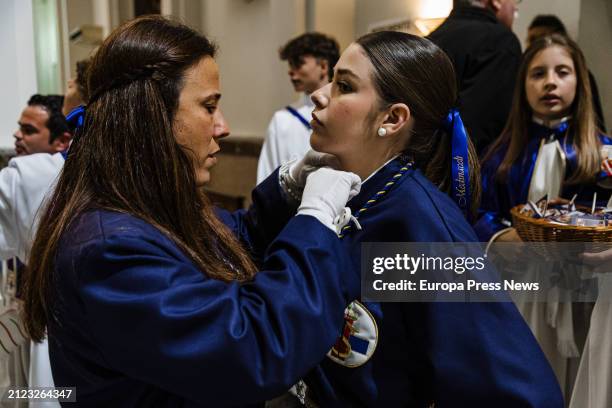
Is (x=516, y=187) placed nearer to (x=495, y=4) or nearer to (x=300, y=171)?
(x=495, y=4)

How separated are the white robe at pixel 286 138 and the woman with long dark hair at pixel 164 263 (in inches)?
72.1

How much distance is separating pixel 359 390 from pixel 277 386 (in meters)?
0.25

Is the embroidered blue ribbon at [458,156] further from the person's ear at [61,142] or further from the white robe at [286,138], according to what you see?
the white robe at [286,138]

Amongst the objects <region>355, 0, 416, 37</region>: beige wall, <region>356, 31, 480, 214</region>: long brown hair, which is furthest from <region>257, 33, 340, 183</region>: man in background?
<region>356, 31, 480, 214</region>: long brown hair

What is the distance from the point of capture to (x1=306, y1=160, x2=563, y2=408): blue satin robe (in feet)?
3.10

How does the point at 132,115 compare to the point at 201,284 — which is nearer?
the point at 201,284

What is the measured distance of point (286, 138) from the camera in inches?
116

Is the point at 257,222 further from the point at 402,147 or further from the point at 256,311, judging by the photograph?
the point at 256,311

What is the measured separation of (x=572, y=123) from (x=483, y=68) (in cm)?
39

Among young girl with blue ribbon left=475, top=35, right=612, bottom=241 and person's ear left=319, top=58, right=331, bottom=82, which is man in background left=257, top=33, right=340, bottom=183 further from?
young girl with blue ribbon left=475, top=35, right=612, bottom=241

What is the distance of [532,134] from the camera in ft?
6.45

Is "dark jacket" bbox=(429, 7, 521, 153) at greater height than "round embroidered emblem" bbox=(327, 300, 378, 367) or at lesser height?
greater

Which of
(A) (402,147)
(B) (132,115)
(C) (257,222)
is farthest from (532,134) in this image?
(B) (132,115)

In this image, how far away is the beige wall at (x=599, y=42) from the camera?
6.15 feet
